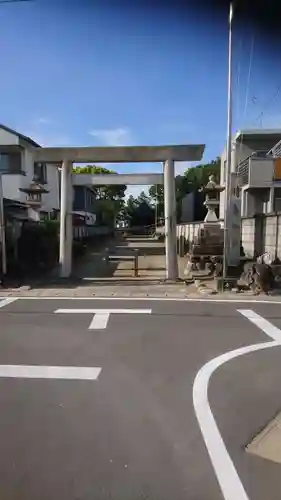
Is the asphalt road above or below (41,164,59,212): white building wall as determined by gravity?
below

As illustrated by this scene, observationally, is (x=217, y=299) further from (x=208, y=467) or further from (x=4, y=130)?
(x=4, y=130)

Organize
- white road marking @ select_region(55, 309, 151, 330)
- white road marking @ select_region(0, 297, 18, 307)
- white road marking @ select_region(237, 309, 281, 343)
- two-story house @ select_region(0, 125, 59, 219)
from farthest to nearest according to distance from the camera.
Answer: two-story house @ select_region(0, 125, 59, 219)
white road marking @ select_region(0, 297, 18, 307)
white road marking @ select_region(55, 309, 151, 330)
white road marking @ select_region(237, 309, 281, 343)

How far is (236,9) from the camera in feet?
6.07

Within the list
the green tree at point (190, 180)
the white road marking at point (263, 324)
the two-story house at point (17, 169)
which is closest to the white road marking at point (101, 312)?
the white road marking at point (263, 324)

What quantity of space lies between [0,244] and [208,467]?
1198 centimetres

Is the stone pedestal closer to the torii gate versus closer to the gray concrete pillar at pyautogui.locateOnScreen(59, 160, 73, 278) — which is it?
the torii gate

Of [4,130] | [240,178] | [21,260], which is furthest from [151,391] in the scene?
[4,130]

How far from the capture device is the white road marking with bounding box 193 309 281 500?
266 centimetres

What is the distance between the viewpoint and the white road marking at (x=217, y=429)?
2660 mm

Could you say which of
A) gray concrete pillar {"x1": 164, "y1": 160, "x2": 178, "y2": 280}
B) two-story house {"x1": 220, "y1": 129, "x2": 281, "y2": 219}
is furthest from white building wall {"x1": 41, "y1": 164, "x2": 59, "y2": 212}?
gray concrete pillar {"x1": 164, "y1": 160, "x2": 178, "y2": 280}

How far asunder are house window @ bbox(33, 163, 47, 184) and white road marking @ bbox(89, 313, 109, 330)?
19.5 m

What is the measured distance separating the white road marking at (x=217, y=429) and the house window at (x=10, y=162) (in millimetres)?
21647

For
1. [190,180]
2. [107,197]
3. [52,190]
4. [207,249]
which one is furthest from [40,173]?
[190,180]

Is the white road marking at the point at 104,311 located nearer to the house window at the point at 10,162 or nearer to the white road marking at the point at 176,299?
the white road marking at the point at 176,299
